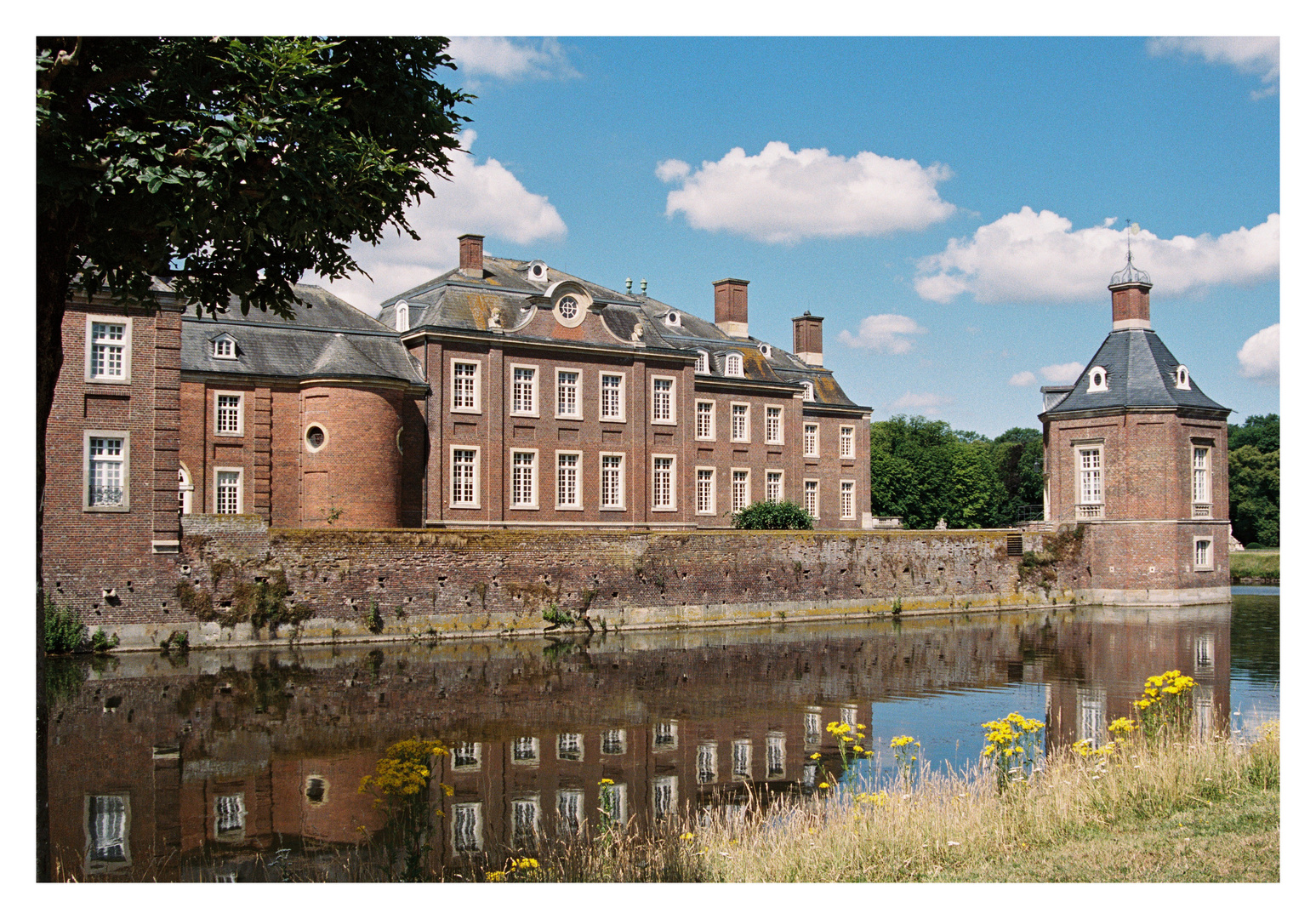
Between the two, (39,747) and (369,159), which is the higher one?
(369,159)

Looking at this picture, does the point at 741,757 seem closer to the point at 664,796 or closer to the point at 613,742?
the point at 613,742

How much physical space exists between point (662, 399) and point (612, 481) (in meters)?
3.20

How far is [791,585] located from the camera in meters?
30.0

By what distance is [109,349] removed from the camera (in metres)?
21.5

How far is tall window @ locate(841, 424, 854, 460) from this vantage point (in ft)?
152

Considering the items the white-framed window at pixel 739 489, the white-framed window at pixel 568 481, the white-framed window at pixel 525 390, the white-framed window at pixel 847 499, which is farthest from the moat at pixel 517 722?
the white-framed window at pixel 847 499

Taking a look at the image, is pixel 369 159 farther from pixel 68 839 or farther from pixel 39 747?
pixel 68 839

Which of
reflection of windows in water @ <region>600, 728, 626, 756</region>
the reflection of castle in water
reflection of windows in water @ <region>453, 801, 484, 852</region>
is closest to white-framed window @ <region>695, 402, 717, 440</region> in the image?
the reflection of castle in water

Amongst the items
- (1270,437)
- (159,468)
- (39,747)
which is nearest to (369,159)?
(39,747)

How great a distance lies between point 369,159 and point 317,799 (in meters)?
6.07

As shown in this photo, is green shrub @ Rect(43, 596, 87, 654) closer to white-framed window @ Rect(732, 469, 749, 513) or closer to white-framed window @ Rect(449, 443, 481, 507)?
white-framed window @ Rect(449, 443, 481, 507)

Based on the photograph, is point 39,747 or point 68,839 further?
point 68,839

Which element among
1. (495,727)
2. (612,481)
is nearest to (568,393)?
(612,481)
